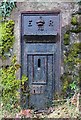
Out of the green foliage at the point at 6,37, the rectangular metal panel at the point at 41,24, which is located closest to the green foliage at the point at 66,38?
the rectangular metal panel at the point at 41,24

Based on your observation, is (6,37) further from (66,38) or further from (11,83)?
(66,38)

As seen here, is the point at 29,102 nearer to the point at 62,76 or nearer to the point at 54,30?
the point at 62,76

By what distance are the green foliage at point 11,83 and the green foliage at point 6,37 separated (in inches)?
5.8

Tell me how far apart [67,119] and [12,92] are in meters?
0.88

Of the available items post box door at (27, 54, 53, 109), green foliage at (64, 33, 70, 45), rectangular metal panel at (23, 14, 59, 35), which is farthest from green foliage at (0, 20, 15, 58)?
green foliage at (64, 33, 70, 45)

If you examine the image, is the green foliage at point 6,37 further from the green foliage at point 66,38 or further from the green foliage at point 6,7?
the green foliage at point 66,38

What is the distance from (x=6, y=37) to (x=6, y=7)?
364mm

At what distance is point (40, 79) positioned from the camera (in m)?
5.20

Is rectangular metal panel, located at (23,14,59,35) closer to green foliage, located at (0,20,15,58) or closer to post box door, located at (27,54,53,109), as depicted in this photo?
green foliage, located at (0,20,15,58)

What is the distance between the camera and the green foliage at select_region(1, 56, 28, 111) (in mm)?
5141

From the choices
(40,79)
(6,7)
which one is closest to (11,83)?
(40,79)

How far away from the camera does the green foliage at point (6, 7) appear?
5211 mm

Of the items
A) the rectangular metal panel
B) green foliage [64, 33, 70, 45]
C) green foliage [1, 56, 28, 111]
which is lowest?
green foliage [1, 56, 28, 111]

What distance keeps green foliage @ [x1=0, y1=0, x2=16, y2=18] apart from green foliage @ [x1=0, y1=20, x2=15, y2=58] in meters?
0.10
